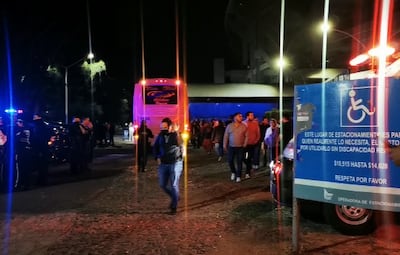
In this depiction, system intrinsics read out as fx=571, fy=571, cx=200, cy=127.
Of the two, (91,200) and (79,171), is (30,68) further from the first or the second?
(91,200)

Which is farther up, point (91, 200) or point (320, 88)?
point (320, 88)

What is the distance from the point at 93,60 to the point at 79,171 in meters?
24.7

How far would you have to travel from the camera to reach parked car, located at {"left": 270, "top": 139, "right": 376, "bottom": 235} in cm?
783

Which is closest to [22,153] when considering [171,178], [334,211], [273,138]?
[171,178]

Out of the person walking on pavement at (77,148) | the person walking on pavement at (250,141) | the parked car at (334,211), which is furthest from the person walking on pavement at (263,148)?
the parked car at (334,211)

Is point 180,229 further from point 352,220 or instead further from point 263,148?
point 263,148

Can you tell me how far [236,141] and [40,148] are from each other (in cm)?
478

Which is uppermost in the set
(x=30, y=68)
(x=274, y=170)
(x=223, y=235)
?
(x=30, y=68)

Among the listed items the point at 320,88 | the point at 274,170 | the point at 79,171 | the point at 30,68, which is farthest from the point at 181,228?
the point at 30,68

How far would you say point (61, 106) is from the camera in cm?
3847

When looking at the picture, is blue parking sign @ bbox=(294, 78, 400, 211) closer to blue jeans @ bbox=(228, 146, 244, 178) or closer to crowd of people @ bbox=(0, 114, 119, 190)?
blue jeans @ bbox=(228, 146, 244, 178)

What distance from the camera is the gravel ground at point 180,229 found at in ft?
23.7

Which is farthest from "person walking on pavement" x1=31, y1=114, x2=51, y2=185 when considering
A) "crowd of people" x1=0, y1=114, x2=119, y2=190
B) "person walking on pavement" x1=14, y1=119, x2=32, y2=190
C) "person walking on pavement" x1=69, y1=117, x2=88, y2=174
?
"person walking on pavement" x1=69, y1=117, x2=88, y2=174

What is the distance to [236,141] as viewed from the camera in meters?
13.9
